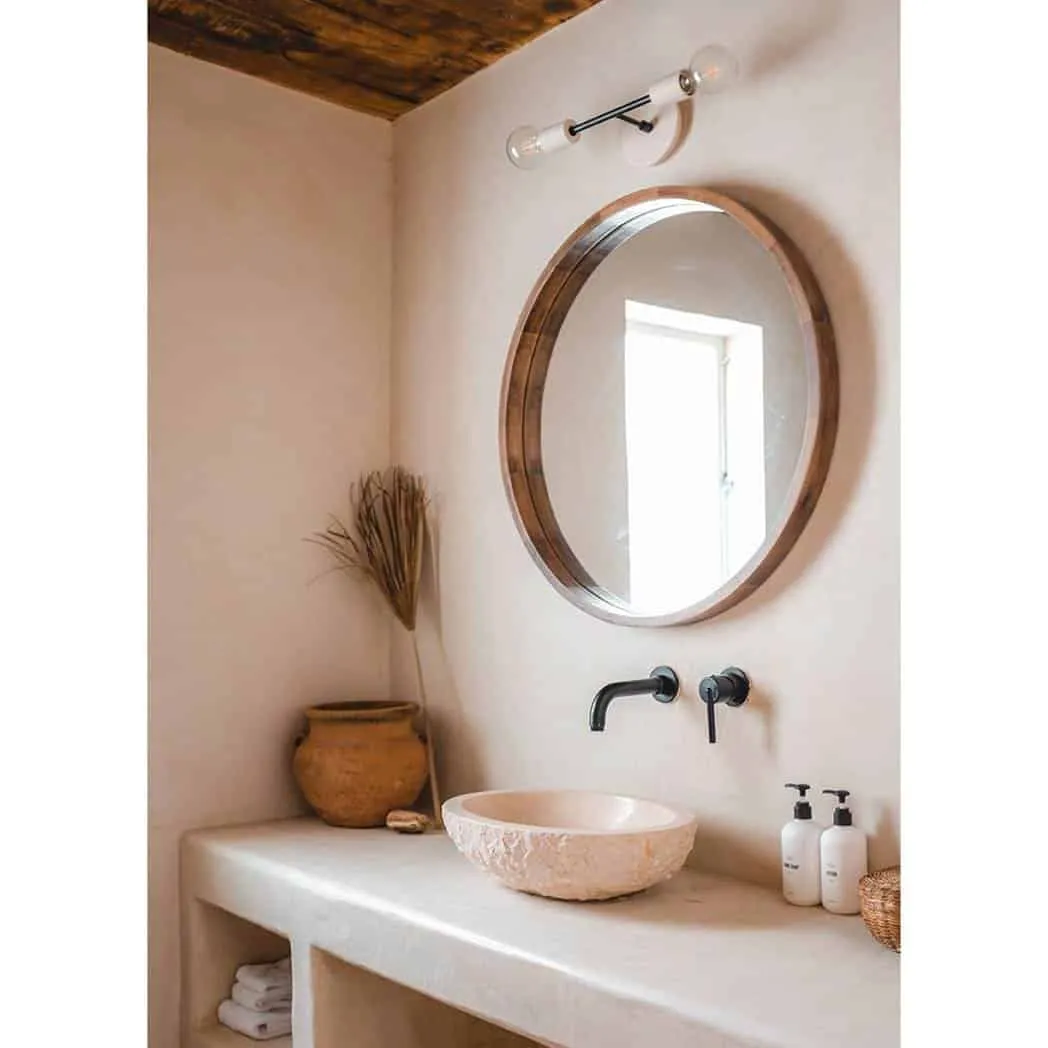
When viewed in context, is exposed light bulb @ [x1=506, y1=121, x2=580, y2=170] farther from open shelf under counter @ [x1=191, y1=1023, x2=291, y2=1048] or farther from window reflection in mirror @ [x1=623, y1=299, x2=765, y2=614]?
open shelf under counter @ [x1=191, y1=1023, x2=291, y2=1048]

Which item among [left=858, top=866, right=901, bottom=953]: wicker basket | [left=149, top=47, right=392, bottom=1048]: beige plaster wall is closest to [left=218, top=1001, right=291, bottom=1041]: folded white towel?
[left=149, top=47, right=392, bottom=1048]: beige plaster wall

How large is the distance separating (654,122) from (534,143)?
234 millimetres

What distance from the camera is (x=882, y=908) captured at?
1.46 m

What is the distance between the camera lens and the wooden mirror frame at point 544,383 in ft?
5.84

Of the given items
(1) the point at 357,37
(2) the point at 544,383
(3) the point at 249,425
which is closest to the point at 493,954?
(2) the point at 544,383

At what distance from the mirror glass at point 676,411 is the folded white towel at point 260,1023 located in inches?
40.5

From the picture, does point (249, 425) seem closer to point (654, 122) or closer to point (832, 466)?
point (654, 122)

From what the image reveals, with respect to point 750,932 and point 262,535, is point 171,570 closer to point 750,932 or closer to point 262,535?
point 262,535

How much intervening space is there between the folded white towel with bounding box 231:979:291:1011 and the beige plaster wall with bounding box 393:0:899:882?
0.53m

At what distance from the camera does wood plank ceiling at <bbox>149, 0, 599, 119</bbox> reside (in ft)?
7.27

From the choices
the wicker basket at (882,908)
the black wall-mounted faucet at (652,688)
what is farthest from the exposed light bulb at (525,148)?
the wicker basket at (882,908)

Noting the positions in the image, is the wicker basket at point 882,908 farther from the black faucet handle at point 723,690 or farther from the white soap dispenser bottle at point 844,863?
the black faucet handle at point 723,690

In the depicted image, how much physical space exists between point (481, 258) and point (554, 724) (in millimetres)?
977
